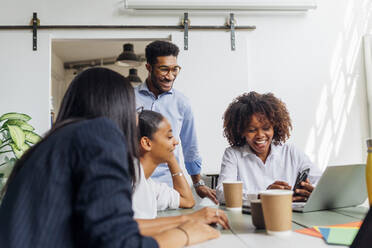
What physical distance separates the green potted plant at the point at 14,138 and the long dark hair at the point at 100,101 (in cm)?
196

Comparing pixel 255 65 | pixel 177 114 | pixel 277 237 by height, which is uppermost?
pixel 255 65

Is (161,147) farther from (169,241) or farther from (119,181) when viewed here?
(119,181)

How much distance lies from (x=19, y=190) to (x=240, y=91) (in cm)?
279

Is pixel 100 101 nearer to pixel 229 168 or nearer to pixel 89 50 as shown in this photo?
pixel 229 168

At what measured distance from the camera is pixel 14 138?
266 centimetres

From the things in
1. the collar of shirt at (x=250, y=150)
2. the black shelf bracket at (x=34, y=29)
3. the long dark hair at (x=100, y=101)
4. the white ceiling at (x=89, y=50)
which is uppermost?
the white ceiling at (x=89, y=50)

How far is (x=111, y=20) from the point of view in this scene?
10.8 ft

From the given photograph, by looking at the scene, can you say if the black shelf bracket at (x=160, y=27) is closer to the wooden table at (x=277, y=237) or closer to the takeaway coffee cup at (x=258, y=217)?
the wooden table at (x=277, y=237)

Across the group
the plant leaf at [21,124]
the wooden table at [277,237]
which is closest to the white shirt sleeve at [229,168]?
the wooden table at [277,237]

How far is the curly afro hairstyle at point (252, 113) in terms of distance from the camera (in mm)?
1943

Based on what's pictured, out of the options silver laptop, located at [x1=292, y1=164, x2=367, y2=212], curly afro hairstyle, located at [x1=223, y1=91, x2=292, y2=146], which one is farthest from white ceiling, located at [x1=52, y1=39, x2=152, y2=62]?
silver laptop, located at [x1=292, y1=164, x2=367, y2=212]

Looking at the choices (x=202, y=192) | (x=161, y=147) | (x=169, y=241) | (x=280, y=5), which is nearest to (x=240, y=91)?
(x=280, y=5)

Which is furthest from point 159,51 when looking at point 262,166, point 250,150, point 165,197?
point 165,197

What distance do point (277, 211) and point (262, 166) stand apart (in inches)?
39.6
